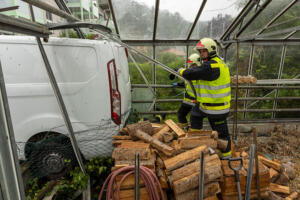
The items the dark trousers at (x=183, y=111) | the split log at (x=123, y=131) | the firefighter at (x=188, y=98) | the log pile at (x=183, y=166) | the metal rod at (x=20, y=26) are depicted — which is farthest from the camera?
the dark trousers at (x=183, y=111)

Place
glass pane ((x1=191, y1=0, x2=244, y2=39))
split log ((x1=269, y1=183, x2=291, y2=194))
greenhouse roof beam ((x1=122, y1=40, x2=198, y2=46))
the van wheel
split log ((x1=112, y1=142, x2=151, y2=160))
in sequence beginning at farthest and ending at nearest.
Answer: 1. greenhouse roof beam ((x1=122, y1=40, x2=198, y2=46))
2. glass pane ((x1=191, y1=0, x2=244, y2=39))
3. split log ((x1=269, y1=183, x2=291, y2=194))
4. the van wheel
5. split log ((x1=112, y1=142, x2=151, y2=160))

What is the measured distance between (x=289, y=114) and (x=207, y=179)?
5.30 meters

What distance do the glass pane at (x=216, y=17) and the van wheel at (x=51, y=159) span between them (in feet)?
13.5

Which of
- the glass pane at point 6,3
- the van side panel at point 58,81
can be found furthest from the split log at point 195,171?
the glass pane at point 6,3

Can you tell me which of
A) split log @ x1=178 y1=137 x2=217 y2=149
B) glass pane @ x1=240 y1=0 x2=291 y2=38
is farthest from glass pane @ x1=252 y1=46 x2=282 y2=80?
split log @ x1=178 y1=137 x2=217 y2=149

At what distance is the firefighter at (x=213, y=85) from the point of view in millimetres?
2824

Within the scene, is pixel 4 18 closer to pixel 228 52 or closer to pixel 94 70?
pixel 94 70

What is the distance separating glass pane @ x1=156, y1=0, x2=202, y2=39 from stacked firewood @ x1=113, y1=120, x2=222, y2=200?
298 centimetres

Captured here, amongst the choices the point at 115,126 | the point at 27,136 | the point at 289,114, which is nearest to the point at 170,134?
the point at 115,126

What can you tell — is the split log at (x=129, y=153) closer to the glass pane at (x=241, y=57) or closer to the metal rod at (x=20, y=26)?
the metal rod at (x=20, y=26)

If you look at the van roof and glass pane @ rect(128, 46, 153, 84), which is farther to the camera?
glass pane @ rect(128, 46, 153, 84)

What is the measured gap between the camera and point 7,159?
3.49 feet

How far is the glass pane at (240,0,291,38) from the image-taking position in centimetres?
420

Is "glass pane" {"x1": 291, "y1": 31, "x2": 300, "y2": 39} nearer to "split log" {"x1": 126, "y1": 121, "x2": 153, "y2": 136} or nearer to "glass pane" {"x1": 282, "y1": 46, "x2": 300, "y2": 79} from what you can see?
"glass pane" {"x1": 282, "y1": 46, "x2": 300, "y2": 79}
